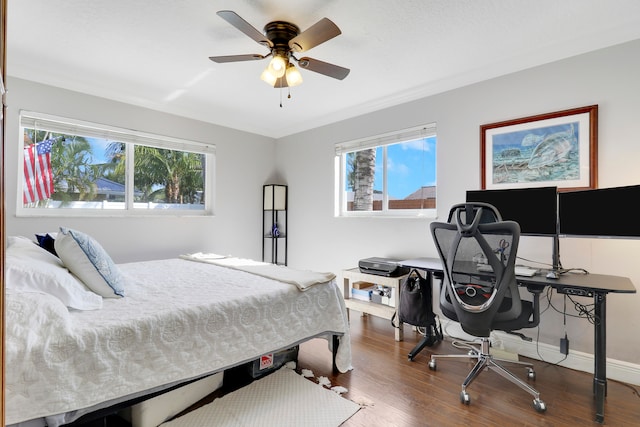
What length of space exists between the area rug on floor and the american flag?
2593 mm

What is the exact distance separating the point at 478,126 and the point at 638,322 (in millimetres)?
1833

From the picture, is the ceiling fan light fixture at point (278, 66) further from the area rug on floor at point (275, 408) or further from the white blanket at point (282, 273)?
the area rug on floor at point (275, 408)

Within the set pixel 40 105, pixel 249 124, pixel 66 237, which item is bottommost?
pixel 66 237

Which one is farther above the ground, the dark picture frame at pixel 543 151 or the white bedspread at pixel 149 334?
the dark picture frame at pixel 543 151

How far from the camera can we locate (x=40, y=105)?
2871mm

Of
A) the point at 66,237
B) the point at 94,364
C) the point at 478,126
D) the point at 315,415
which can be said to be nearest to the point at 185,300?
the point at 94,364

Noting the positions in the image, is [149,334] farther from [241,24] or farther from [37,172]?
[37,172]

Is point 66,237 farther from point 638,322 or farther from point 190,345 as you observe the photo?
point 638,322

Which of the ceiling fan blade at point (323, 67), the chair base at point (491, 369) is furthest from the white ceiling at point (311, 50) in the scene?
the chair base at point (491, 369)

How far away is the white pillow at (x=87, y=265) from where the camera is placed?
1.81 metres

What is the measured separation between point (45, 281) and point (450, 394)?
2354 millimetres

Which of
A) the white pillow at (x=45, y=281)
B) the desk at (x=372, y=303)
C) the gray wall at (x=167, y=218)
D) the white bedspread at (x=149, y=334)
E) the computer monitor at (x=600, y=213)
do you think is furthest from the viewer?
the desk at (x=372, y=303)

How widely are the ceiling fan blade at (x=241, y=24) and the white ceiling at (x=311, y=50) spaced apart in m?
0.18

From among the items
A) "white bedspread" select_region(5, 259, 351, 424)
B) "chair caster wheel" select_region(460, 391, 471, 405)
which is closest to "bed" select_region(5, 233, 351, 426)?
"white bedspread" select_region(5, 259, 351, 424)
